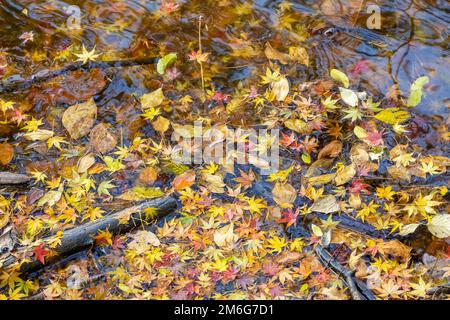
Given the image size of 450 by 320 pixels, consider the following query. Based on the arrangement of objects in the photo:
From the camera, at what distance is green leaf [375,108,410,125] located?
3.43 metres

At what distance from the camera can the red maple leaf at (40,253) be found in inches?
110

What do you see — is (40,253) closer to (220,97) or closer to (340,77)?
(220,97)

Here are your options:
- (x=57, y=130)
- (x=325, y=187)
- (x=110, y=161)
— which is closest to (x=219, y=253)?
(x=325, y=187)

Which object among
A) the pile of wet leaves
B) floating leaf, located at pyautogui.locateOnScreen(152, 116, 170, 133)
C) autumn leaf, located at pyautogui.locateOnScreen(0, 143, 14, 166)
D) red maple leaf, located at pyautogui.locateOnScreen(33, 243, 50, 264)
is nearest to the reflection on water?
the pile of wet leaves

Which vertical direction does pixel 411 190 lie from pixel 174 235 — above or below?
above

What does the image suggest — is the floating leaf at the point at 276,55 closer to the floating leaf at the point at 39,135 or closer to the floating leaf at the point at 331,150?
the floating leaf at the point at 331,150

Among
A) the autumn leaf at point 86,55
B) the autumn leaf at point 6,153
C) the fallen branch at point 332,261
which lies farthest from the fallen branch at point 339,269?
the autumn leaf at point 86,55

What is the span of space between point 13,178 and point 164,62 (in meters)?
1.68

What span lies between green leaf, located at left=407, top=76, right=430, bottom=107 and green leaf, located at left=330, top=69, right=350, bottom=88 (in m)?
0.55

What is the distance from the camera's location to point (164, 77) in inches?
151

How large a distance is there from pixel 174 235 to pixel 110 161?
2.83ft

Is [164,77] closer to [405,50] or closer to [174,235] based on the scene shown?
[174,235]

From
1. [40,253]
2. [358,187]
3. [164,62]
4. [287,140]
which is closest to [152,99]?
[164,62]

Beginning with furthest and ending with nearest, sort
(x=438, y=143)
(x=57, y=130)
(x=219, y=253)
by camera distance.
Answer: (x=57, y=130) < (x=438, y=143) < (x=219, y=253)
